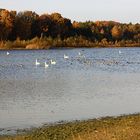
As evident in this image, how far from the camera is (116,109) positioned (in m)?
21.1

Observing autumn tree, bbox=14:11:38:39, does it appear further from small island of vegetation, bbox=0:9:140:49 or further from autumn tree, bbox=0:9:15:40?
autumn tree, bbox=0:9:15:40

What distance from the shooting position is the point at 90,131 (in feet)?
48.7

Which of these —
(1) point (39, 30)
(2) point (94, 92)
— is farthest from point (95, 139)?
(1) point (39, 30)

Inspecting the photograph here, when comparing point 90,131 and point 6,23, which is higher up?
point 6,23

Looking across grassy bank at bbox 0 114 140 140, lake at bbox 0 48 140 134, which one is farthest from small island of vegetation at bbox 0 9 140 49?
grassy bank at bbox 0 114 140 140

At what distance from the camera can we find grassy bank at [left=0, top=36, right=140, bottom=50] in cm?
10181

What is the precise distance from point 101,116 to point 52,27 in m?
100

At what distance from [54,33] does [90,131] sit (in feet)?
340

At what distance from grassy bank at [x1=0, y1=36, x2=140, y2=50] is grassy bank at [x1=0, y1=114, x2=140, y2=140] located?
278 feet

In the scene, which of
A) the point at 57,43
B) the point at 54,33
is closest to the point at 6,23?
the point at 57,43

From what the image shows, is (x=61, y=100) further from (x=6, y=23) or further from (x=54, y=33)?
(x=54, y=33)

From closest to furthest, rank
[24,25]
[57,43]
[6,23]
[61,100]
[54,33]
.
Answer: [61,100] < [6,23] < [57,43] < [24,25] < [54,33]

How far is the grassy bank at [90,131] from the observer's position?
13.7 metres

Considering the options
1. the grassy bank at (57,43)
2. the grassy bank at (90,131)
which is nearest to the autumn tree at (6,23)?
the grassy bank at (57,43)
